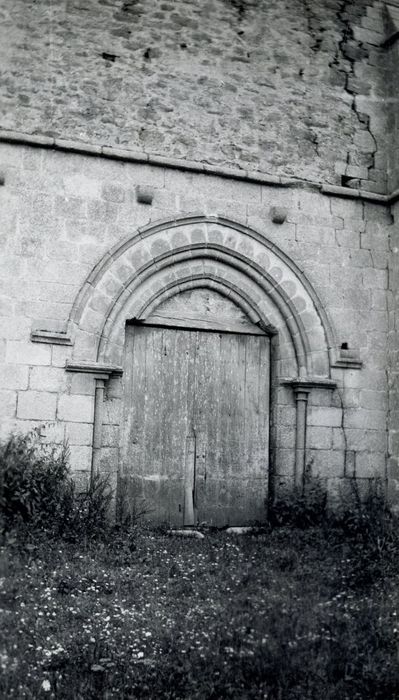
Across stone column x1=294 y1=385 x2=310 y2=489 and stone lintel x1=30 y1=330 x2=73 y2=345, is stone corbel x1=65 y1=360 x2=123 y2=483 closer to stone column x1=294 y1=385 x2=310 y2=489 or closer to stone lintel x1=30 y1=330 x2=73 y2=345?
stone lintel x1=30 y1=330 x2=73 y2=345

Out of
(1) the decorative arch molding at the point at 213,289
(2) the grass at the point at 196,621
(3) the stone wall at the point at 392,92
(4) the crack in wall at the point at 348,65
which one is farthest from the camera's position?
(4) the crack in wall at the point at 348,65

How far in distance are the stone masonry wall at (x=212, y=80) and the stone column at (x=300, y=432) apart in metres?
2.34

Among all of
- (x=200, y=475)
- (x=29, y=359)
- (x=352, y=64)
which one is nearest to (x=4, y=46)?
(x=29, y=359)

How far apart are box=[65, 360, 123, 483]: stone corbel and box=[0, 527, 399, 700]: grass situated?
2.91 ft

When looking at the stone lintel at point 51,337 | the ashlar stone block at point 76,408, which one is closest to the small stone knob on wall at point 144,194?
the stone lintel at point 51,337

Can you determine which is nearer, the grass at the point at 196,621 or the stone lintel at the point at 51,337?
the grass at the point at 196,621

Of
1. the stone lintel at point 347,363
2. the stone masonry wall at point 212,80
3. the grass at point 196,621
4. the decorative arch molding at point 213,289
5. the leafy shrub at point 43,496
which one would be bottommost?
the grass at point 196,621

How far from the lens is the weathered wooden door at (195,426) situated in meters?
8.28

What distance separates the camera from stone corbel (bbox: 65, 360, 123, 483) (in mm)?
7820

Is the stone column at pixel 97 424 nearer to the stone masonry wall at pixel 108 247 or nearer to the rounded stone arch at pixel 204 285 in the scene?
the stone masonry wall at pixel 108 247

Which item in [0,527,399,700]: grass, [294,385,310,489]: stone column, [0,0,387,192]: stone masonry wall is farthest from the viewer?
[294,385,310,489]: stone column

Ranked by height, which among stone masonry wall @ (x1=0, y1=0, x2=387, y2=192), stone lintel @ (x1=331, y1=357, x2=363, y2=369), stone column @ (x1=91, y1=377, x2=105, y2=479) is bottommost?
stone column @ (x1=91, y1=377, x2=105, y2=479)

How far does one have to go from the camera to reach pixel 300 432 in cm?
848

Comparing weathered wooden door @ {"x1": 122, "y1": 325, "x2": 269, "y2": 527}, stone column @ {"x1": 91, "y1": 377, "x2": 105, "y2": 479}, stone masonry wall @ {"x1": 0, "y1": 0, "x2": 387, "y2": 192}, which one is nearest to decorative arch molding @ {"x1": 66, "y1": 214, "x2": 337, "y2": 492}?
stone column @ {"x1": 91, "y1": 377, "x2": 105, "y2": 479}
